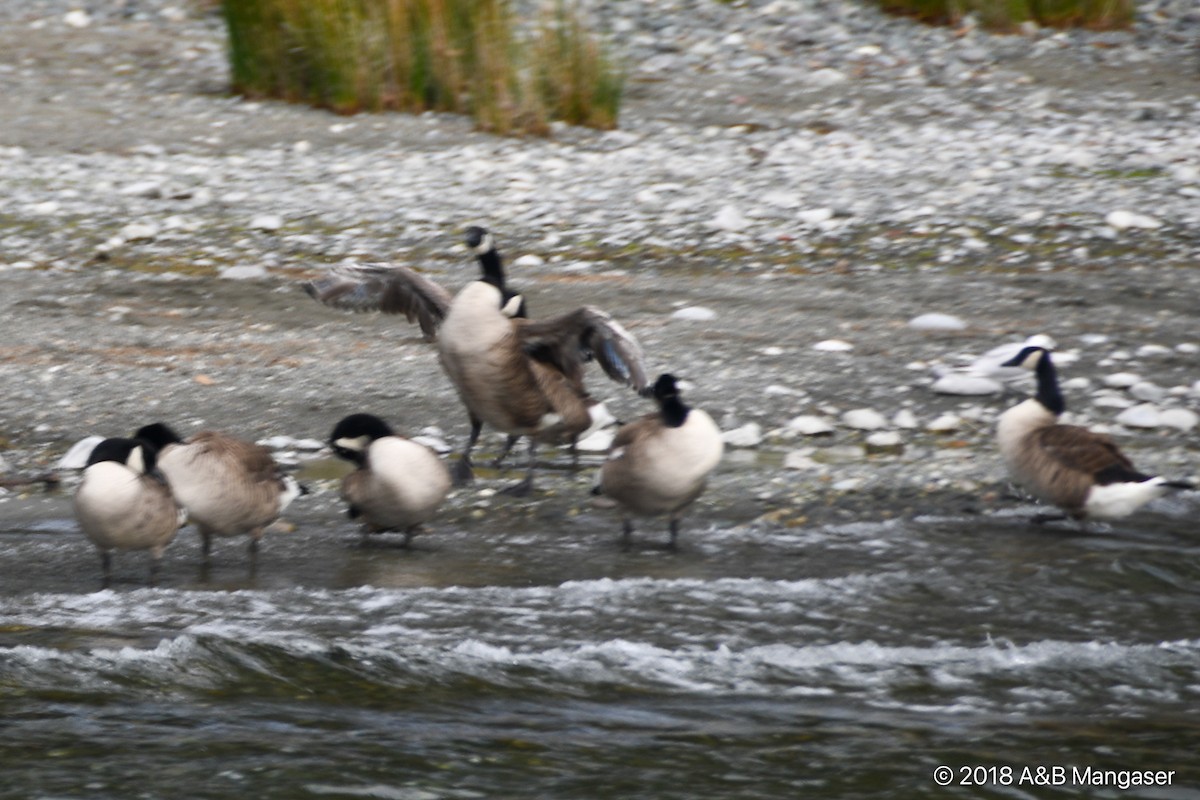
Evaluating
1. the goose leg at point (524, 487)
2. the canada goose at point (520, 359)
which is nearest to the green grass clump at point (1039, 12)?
the canada goose at point (520, 359)

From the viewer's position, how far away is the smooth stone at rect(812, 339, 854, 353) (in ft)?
33.6

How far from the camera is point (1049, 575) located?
705 cm

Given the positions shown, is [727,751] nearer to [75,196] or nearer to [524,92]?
[75,196]

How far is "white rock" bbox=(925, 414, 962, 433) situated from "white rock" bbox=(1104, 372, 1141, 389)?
98cm

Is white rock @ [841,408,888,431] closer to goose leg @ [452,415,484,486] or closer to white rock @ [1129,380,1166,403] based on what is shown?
white rock @ [1129,380,1166,403]

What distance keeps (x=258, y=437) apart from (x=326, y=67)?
806 cm

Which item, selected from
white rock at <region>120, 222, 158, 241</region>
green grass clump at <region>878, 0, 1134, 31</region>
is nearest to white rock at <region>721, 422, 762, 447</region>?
white rock at <region>120, 222, 158, 241</region>

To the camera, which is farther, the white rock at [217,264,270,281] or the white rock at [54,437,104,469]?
the white rock at [217,264,270,281]

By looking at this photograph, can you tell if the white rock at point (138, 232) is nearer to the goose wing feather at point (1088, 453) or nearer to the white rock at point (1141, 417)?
the white rock at point (1141, 417)

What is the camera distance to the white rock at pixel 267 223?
13258mm

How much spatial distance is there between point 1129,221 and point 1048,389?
4934mm

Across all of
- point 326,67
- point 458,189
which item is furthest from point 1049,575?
point 326,67

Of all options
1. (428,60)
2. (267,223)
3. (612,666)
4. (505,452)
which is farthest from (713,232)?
(612,666)

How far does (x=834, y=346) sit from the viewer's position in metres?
10.3
